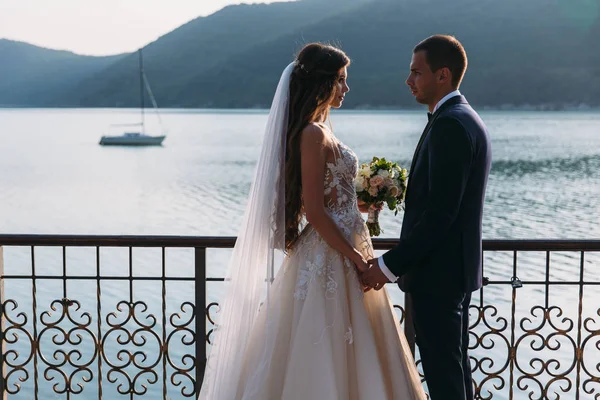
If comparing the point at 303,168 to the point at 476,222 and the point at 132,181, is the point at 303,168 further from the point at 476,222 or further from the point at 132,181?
the point at 132,181

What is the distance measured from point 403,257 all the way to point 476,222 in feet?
1.05

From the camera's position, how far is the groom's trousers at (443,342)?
109 inches

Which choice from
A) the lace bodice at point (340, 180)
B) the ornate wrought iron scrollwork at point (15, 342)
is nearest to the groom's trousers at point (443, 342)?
the lace bodice at point (340, 180)

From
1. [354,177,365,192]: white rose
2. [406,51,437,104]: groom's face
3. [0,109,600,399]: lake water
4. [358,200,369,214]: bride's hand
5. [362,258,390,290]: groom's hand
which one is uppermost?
[406,51,437,104]: groom's face

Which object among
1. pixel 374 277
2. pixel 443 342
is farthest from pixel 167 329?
pixel 443 342

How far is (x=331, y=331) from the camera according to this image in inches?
116

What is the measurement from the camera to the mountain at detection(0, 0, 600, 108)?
99625 millimetres

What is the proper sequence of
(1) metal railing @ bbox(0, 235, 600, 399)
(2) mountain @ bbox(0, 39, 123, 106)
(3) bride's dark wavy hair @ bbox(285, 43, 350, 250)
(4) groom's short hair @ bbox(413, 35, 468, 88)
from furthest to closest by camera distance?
(2) mountain @ bbox(0, 39, 123, 106)
(1) metal railing @ bbox(0, 235, 600, 399)
(3) bride's dark wavy hair @ bbox(285, 43, 350, 250)
(4) groom's short hair @ bbox(413, 35, 468, 88)

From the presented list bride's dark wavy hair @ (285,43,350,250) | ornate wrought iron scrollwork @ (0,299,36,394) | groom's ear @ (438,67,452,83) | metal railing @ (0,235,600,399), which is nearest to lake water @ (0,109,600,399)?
metal railing @ (0,235,600,399)

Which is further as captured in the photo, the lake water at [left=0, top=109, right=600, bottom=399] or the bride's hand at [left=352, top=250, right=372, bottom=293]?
the lake water at [left=0, top=109, right=600, bottom=399]

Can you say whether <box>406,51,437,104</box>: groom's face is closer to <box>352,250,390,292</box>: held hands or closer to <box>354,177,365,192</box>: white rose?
<box>354,177,365,192</box>: white rose

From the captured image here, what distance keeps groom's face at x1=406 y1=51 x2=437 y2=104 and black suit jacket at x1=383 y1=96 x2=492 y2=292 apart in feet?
0.32

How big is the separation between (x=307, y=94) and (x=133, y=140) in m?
61.5

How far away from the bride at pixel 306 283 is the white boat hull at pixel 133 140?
59.9 meters
